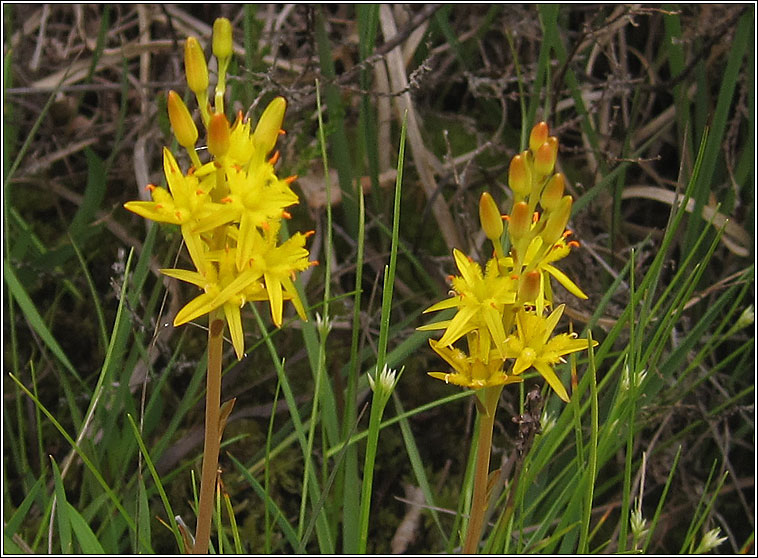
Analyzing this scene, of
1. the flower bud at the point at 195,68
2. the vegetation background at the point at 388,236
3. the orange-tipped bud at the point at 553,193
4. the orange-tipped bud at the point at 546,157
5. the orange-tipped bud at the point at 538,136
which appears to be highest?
the flower bud at the point at 195,68

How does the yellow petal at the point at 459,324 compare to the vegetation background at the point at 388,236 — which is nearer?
the yellow petal at the point at 459,324

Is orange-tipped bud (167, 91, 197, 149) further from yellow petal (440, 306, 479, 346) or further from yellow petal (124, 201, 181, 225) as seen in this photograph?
yellow petal (440, 306, 479, 346)

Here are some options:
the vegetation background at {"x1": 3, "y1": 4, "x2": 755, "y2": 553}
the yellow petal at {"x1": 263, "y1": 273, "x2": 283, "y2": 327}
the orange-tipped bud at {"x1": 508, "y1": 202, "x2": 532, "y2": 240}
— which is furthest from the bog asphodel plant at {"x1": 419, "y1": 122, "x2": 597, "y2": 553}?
the vegetation background at {"x1": 3, "y1": 4, "x2": 755, "y2": 553}

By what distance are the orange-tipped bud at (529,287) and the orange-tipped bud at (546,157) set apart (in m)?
0.09

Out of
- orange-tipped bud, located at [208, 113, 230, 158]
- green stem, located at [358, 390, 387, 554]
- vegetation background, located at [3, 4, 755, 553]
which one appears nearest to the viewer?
orange-tipped bud, located at [208, 113, 230, 158]

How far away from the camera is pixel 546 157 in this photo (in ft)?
2.06

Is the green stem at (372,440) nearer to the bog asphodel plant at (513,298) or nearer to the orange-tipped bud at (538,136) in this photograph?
the bog asphodel plant at (513,298)

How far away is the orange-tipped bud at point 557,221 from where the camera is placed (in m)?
0.61

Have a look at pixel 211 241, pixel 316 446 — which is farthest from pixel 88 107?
pixel 211 241

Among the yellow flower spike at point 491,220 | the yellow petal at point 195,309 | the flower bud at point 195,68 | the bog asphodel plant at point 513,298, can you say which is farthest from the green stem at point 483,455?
the flower bud at point 195,68

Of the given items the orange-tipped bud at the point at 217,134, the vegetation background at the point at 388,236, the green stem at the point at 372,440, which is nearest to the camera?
the orange-tipped bud at the point at 217,134

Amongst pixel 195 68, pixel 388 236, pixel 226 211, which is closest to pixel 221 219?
pixel 226 211

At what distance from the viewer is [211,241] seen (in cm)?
63

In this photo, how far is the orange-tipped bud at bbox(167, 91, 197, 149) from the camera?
2.03 feet
